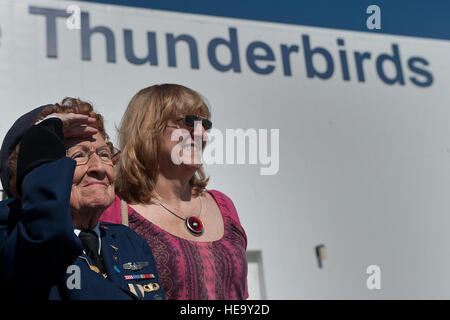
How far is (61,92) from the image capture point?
392 centimetres

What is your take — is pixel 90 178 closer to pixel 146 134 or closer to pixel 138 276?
pixel 138 276

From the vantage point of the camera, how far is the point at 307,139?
184 inches

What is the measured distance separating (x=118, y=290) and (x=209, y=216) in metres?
0.72

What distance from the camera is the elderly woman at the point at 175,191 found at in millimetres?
1729

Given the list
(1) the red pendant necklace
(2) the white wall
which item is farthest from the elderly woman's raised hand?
(2) the white wall

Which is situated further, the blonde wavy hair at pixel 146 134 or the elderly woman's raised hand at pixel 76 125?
Answer: the blonde wavy hair at pixel 146 134

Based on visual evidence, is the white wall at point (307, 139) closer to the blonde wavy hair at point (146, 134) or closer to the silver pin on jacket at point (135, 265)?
the blonde wavy hair at point (146, 134)

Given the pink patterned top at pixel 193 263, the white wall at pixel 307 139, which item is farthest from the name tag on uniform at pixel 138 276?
the white wall at pixel 307 139

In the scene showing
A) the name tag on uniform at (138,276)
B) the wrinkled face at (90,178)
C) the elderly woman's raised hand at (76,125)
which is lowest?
the name tag on uniform at (138,276)

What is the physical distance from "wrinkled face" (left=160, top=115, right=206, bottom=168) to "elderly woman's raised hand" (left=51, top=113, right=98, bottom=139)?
1.36 feet

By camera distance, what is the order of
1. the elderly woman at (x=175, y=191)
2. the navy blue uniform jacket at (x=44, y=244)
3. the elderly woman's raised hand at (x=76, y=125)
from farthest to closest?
the elderly woman at (x=175, y=191) → the elderly woman's raised hand at (x=76, y=125) → the navy blue uniform jacket at (x=44, y=244)
